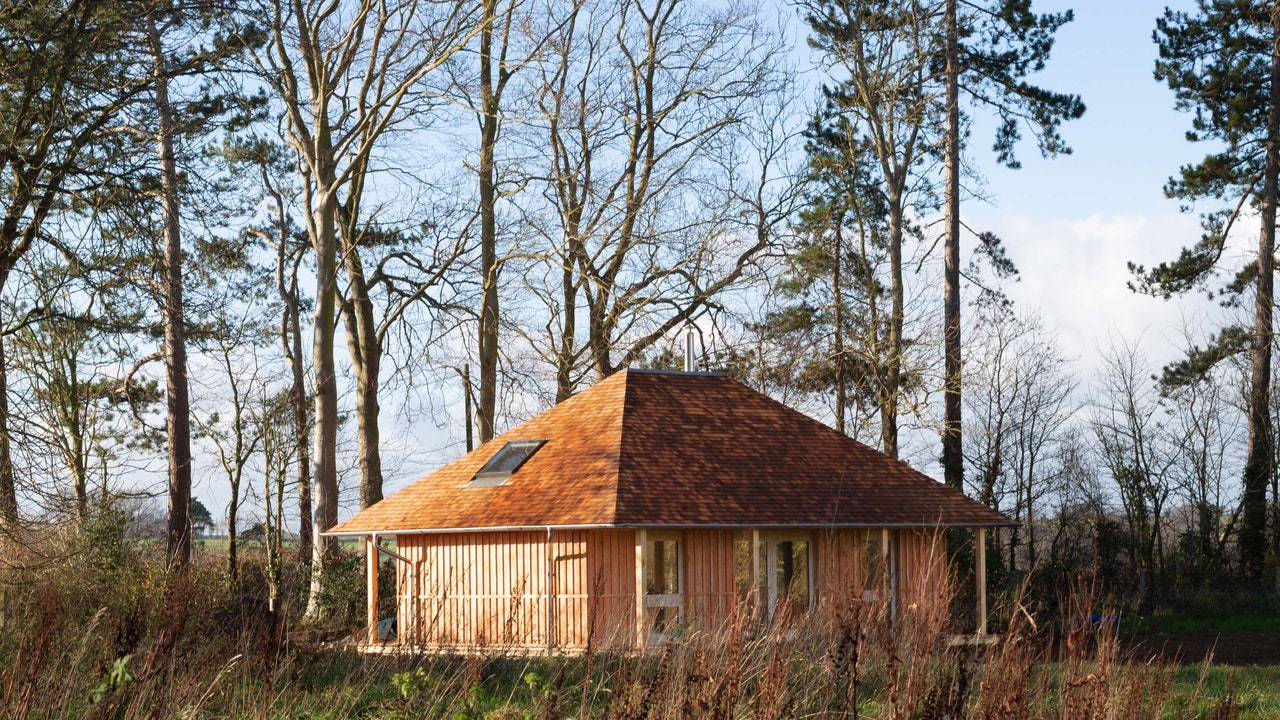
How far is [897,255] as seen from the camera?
27328mm

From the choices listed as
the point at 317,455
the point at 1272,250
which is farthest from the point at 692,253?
the point at 1272,250

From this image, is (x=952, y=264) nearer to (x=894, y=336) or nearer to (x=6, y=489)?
(x=894, y=336)

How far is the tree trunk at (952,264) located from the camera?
26.3 metres

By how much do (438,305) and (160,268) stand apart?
1574 cm

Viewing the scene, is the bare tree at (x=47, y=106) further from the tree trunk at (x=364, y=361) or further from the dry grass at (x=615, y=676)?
the tree trunk at (x=364, y=361)

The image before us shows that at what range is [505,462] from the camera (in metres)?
21.8

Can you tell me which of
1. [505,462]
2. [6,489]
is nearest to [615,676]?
[6,489]

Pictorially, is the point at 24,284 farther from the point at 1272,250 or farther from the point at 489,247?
the point at 1272,250

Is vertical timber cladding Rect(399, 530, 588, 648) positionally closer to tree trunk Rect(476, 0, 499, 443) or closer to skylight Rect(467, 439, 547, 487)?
skylight Rect(467, 439, 547, 487)

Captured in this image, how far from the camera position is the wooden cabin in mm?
18781

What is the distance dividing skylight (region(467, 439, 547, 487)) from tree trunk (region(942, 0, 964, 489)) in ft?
29.5

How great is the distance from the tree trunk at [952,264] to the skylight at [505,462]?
9.00 m

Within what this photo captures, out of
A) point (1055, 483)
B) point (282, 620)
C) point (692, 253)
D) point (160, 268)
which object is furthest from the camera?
point (1055, 483)

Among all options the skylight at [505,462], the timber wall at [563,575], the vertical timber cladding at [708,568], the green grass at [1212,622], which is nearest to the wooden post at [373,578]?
the timber wall at [563,575]
